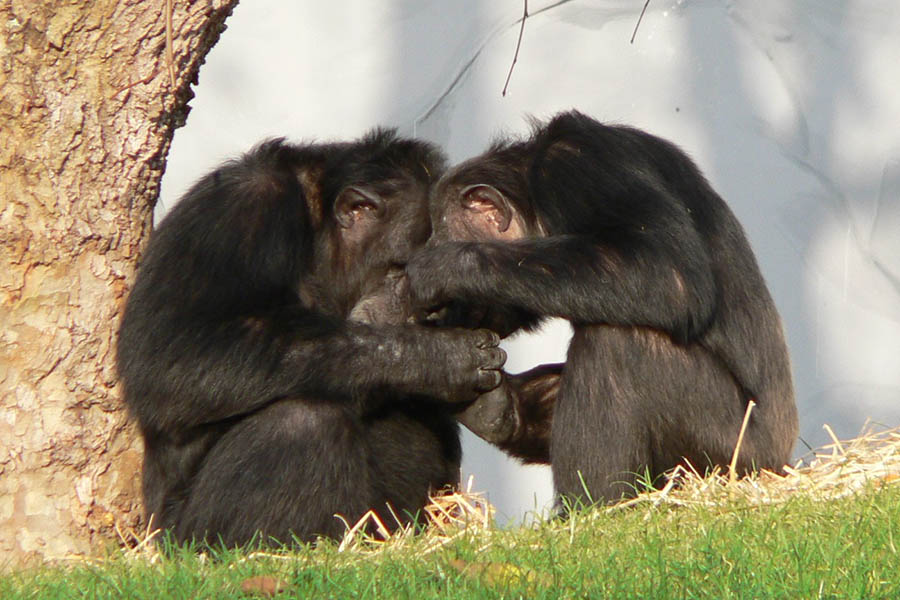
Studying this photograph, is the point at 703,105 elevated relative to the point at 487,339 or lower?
elevated

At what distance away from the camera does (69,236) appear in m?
4.83

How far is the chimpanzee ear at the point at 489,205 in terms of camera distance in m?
5.19

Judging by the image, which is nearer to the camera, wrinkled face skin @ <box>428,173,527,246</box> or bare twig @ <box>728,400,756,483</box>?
bare twig @ <box>728,400,756,483</box>

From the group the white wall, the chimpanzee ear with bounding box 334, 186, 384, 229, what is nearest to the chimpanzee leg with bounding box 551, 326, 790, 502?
the chimpanzee ear with bounding box 334, 186, 384, 229

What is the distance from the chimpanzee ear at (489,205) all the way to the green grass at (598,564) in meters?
1.52

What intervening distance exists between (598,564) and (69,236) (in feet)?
8.32

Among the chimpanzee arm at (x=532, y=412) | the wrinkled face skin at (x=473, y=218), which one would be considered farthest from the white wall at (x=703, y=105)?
the wrinkled face skin at (x=473, y=218)

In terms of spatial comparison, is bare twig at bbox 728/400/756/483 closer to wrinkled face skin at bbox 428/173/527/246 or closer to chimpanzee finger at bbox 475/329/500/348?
chimpanzee finger at bbox 475/329/500/348

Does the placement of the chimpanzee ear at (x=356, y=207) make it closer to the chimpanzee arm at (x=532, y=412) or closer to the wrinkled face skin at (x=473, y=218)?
the wrinkled face skin at (x=473, y=218)

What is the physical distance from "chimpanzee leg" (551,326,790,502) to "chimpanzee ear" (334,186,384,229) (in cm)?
105

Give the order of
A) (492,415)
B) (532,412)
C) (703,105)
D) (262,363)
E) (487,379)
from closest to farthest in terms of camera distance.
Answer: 1. (262,363)
2. (487,379)
3. (492,415)
4. (532,412)
5. (703,105)

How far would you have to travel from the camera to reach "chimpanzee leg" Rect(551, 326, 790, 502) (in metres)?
4.61

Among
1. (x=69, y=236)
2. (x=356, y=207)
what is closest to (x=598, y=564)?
(x=356, y=207)

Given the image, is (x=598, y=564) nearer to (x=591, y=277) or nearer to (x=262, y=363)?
(x=591, y=277)
